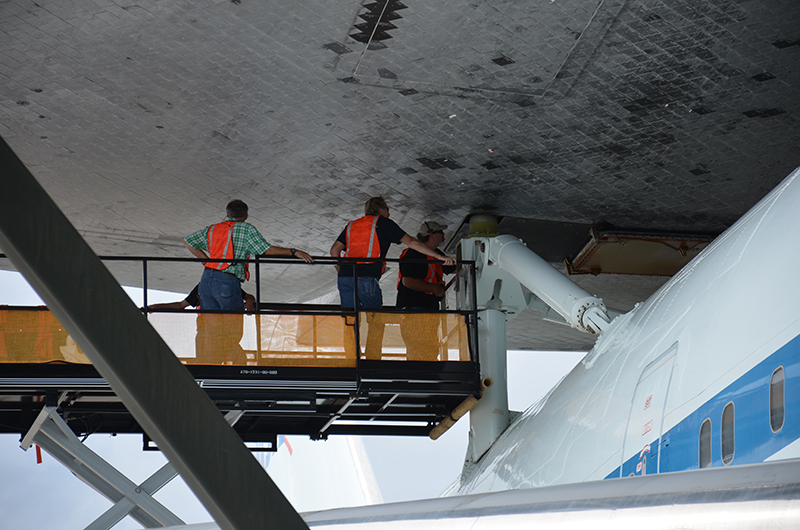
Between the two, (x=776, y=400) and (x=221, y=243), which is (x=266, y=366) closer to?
(x=221, y=243)

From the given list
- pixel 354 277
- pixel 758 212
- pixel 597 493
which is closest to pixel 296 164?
pixel 354 277

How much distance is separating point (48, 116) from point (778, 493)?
27.2 ft

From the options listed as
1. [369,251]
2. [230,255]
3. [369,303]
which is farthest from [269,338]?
[369,251]

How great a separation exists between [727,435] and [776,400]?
1.30 feet

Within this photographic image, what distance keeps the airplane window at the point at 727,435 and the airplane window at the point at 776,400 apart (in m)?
0.29

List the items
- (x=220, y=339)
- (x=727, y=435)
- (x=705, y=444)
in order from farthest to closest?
1. (x=220, y=339)
2. (x=705, y=444)
3. (x=727, y=435)

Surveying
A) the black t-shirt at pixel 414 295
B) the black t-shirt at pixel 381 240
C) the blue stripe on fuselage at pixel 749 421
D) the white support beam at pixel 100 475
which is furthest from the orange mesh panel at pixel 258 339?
the blue stripe on fuselage at pixel 749 421

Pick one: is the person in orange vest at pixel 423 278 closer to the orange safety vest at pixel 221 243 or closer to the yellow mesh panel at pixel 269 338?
the yellow mesh panel at pixel 269 338

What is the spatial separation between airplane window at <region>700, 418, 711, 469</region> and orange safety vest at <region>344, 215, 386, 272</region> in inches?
229

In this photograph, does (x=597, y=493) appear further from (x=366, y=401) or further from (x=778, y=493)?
(x=366, y=401)

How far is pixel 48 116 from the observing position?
27.2ft

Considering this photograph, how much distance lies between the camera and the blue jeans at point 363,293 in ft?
29.1

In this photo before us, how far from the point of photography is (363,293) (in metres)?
8.88

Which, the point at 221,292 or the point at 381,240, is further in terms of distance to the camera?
the point at 381,240
